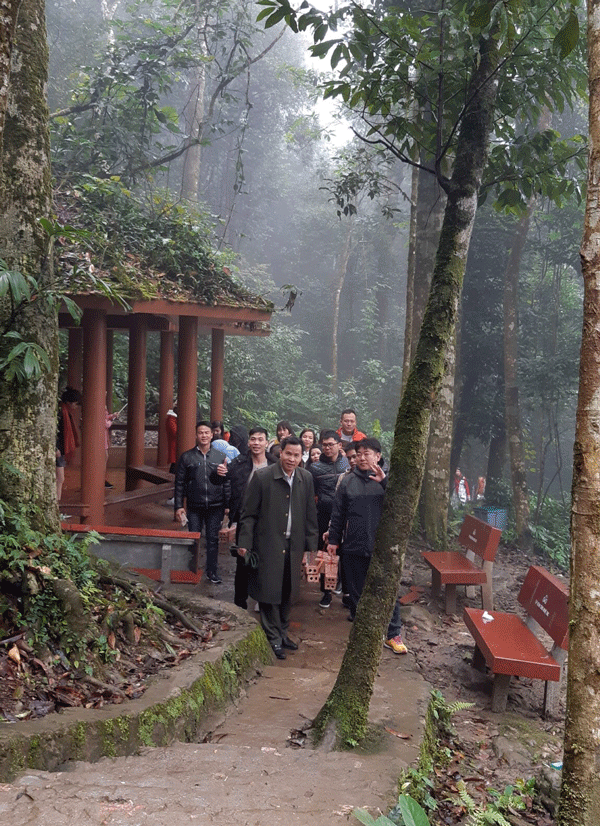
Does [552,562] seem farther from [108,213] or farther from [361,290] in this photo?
[361,290]

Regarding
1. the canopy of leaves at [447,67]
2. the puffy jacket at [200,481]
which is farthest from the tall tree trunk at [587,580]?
the puffy jacket at [200,481]

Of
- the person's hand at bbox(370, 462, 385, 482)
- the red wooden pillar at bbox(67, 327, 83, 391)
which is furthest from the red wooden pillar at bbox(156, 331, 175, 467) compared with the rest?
the person's hand at bbox(370, 462, 385, 482)

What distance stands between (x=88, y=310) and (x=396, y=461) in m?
5.44

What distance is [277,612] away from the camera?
6.66m

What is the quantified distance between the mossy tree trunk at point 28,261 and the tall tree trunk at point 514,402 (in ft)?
39.9

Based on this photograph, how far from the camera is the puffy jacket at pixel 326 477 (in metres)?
8.51

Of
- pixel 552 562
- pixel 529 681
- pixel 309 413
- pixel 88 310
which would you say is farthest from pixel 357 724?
pixel 309 413

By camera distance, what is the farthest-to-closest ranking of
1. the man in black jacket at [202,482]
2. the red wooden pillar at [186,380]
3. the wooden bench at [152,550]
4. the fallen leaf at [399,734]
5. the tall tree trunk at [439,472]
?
the tall tree trunk at [439,472] < the red wooden pillar at [186,380] < the man in black jacket at [202,482] < the wooden bench at [152,550] < the fallen leaf at [399,734]

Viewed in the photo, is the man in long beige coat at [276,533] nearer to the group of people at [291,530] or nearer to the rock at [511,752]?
the group of people at [291,530]

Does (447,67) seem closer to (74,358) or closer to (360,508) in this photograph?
(360,508)

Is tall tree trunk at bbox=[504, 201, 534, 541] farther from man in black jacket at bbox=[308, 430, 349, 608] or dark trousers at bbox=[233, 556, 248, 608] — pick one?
dark trousers at bbox=[233, 556, 248, 608]

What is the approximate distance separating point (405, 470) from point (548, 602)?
2688 millimetres

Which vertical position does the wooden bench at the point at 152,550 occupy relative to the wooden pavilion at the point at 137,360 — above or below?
below

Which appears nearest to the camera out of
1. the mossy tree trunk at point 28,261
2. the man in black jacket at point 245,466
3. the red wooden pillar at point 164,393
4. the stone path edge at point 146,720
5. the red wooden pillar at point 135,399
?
the stone path edge at point 146,720
